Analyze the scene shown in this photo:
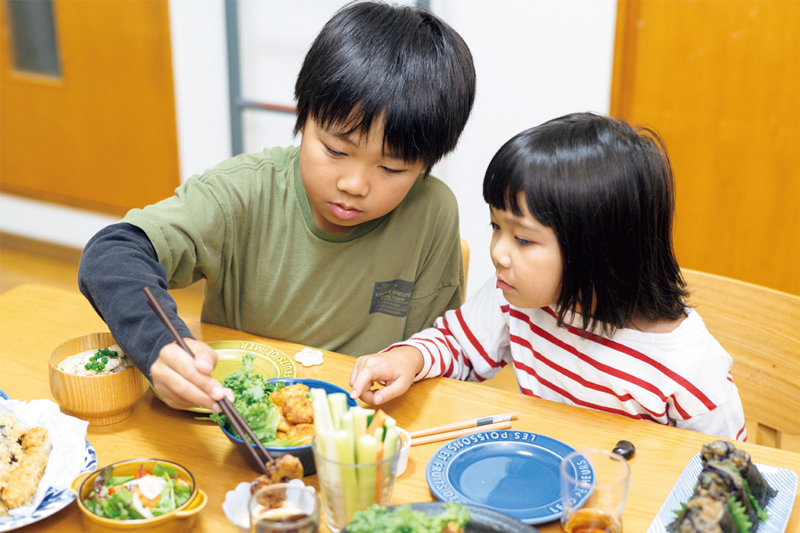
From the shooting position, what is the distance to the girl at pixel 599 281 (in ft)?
3.24

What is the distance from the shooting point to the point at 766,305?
1.16 m

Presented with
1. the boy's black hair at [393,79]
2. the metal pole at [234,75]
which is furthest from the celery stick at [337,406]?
the metal pole at [234,75]

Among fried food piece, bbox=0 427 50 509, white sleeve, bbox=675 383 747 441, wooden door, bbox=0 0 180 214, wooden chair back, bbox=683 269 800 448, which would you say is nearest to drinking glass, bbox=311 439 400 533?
fried food piece, bbox=0 427 50 509

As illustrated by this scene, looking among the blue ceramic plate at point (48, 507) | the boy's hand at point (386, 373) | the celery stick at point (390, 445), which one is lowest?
the blue ceramic plate at point (48, 507)

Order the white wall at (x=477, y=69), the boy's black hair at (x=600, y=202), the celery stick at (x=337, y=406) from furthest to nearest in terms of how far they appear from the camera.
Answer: the white wall at (x=477, y=69) → the boy's black hair at (x=600, y=202) → the celery stick at (x=337, y=406)

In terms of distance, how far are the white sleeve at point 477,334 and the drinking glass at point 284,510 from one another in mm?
543

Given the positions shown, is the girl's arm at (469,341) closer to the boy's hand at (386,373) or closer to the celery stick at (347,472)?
the boy's hand at (386,373)

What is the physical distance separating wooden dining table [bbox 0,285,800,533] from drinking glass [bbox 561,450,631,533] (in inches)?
1.3

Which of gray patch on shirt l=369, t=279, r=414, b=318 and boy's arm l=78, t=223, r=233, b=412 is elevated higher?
boy's arm l=78, t=223, r=233, b=412

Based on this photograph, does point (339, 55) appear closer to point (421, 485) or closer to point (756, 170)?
point (421, 485)

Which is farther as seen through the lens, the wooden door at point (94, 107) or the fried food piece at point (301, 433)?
the wooden door at point (94, 107)

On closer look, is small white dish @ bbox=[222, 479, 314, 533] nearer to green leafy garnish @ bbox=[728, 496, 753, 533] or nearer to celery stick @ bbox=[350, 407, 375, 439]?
celery stick @ bbox=[350, 407, 375, 439]

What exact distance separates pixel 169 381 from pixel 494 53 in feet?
6.48

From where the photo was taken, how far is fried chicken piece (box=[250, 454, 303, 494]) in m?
0.75
